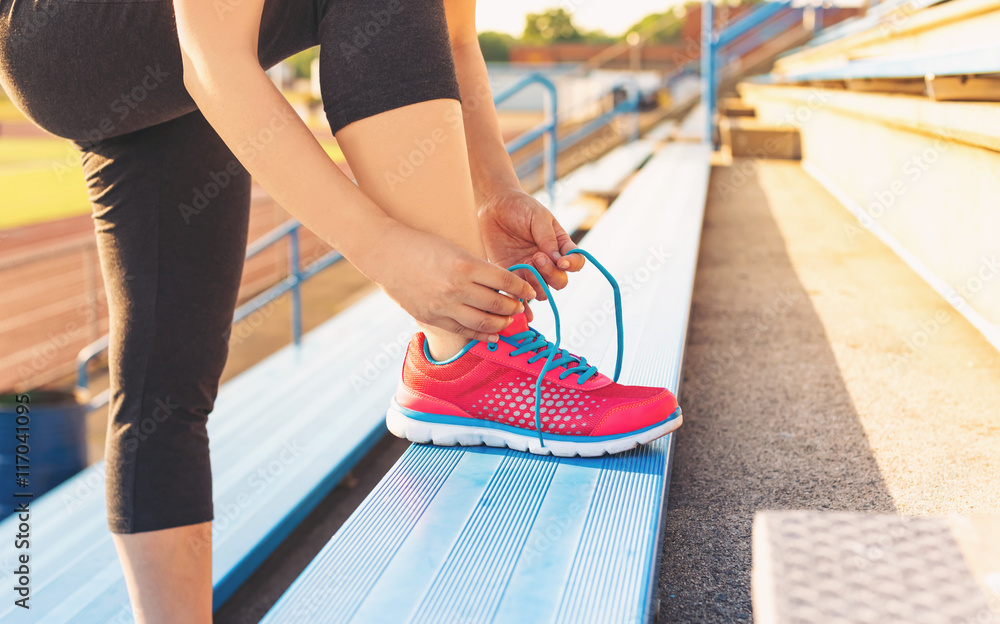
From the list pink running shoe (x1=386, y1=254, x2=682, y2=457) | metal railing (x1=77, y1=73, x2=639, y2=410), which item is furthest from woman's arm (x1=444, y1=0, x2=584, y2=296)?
metal railing (x1=77, y1=73, x2=639, y2=410)

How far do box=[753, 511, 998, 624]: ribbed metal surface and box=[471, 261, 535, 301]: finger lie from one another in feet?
0.84

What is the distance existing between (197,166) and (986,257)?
1.18 metres

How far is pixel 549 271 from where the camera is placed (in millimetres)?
791

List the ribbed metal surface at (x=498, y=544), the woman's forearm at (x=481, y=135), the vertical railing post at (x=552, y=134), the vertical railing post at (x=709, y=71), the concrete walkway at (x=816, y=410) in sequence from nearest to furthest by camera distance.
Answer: the ribbed metal surface at (x=498, y=544) → the concrete walkway at (x=816, y=410) → the woman's forearm at (x=481, y=135) → the vertical railing post at (x=552, y=134) → the vertical railing post at (x=709, y=71)

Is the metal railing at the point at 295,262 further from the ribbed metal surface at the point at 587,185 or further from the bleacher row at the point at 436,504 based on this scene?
the bleacher row at the point at 436,504

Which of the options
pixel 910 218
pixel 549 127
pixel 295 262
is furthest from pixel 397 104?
pixel 549 127

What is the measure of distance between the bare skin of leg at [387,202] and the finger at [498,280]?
0.06 metres

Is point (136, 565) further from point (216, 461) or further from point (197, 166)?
point (216, 461)

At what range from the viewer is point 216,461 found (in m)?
2.01

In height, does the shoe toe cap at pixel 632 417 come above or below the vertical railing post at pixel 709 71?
→ below

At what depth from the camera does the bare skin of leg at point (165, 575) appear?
697 millimetres

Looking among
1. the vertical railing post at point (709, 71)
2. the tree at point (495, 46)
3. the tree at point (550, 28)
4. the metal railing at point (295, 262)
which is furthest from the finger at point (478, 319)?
the tree at point (550, 28)

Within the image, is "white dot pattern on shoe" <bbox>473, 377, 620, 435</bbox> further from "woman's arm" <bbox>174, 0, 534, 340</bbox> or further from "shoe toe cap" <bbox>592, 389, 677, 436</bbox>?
"woman's arm" <bbox>174, 0, 534, 340</bbox>

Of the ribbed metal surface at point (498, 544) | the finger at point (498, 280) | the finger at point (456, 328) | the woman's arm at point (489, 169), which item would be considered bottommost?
the ribbed metal surface at point (498, 544)
